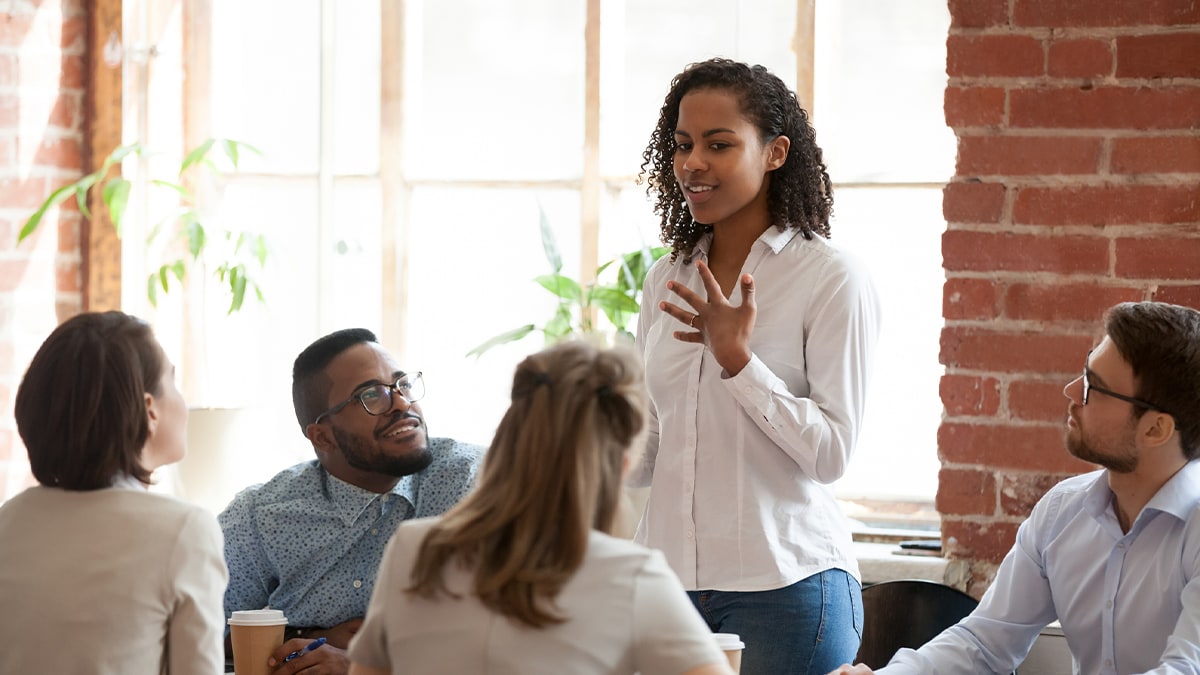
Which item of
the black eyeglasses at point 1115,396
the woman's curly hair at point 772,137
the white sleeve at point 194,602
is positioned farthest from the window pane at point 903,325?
the white sleeve at point 194,602

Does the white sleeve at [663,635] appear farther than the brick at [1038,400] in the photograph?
No

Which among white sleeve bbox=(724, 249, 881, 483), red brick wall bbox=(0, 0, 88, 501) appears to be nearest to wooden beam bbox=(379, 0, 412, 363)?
red brick wall bbox=(0, 0, 88, 501)

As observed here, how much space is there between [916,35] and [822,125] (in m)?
0.29

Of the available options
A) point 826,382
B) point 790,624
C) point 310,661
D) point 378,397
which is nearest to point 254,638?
point 310,661

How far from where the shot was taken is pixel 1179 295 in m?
2.57

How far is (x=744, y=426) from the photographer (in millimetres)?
1967

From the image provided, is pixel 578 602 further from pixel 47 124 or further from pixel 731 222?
pixel 47 124

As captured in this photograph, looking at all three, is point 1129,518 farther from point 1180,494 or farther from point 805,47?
point 805,47

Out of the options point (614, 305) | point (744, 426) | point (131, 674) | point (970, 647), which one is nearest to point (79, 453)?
point (131, 674)

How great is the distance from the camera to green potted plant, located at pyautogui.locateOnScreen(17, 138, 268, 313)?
11.1 feet

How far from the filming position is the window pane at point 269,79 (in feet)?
11.8

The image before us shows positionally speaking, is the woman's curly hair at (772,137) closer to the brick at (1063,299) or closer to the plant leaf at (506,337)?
the brick at (1063,299)

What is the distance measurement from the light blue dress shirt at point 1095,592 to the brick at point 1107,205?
0.65 m

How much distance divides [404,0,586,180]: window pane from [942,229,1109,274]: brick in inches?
42.6
